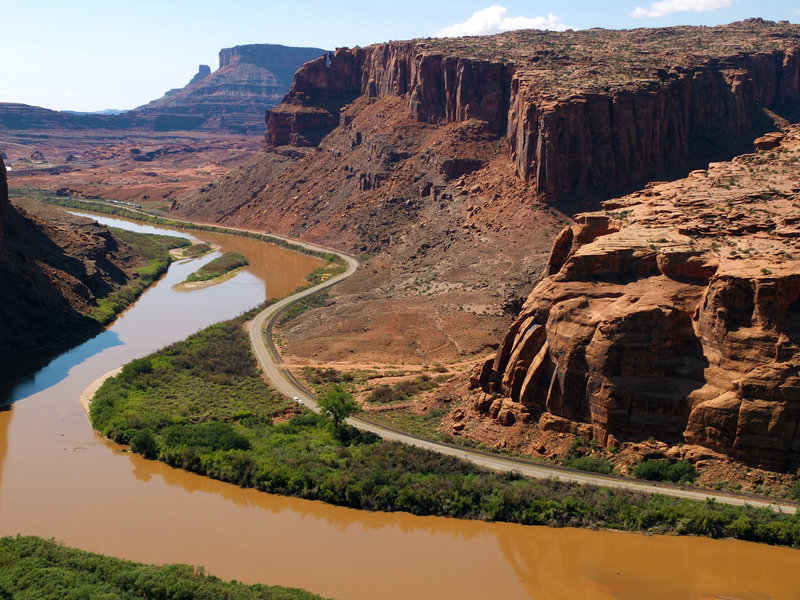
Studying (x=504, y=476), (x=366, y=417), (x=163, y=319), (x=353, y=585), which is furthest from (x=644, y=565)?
(x=163, y=319)

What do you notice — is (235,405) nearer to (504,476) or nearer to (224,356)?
(224,356)

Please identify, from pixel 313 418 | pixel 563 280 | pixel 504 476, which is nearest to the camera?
pixel 504 476

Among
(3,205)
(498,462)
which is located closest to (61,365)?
(3,205)

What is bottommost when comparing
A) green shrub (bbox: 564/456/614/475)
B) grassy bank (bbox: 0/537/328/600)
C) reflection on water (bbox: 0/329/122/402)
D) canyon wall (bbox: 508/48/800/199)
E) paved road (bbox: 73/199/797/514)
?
reflection on water (bbox: 0/329/122/402)

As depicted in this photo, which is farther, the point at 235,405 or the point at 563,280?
the point at 235,405

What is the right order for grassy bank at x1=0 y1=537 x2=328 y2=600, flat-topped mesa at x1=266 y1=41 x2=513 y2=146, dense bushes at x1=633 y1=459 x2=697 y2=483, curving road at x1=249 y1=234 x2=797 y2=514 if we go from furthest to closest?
flat-topped mesa at x1=266 y1=41 x2=513 y2=146
dense bushes at x1=633 y1=459 x2=697 y2=483
curving road at x1=249 y1=234 x2=797 y2=514
grassy bank at x1=0 y1=537 x2=328 y2=600

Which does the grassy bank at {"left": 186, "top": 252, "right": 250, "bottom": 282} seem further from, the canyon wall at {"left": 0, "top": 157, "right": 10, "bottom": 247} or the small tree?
the small tree

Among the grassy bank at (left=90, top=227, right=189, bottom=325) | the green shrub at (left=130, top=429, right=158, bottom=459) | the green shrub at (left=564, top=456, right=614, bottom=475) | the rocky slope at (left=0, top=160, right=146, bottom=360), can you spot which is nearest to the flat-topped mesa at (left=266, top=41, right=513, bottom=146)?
the grassy bank at (left=90, top=227, right=189, bottom=325)

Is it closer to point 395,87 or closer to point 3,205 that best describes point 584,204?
point 395,87
